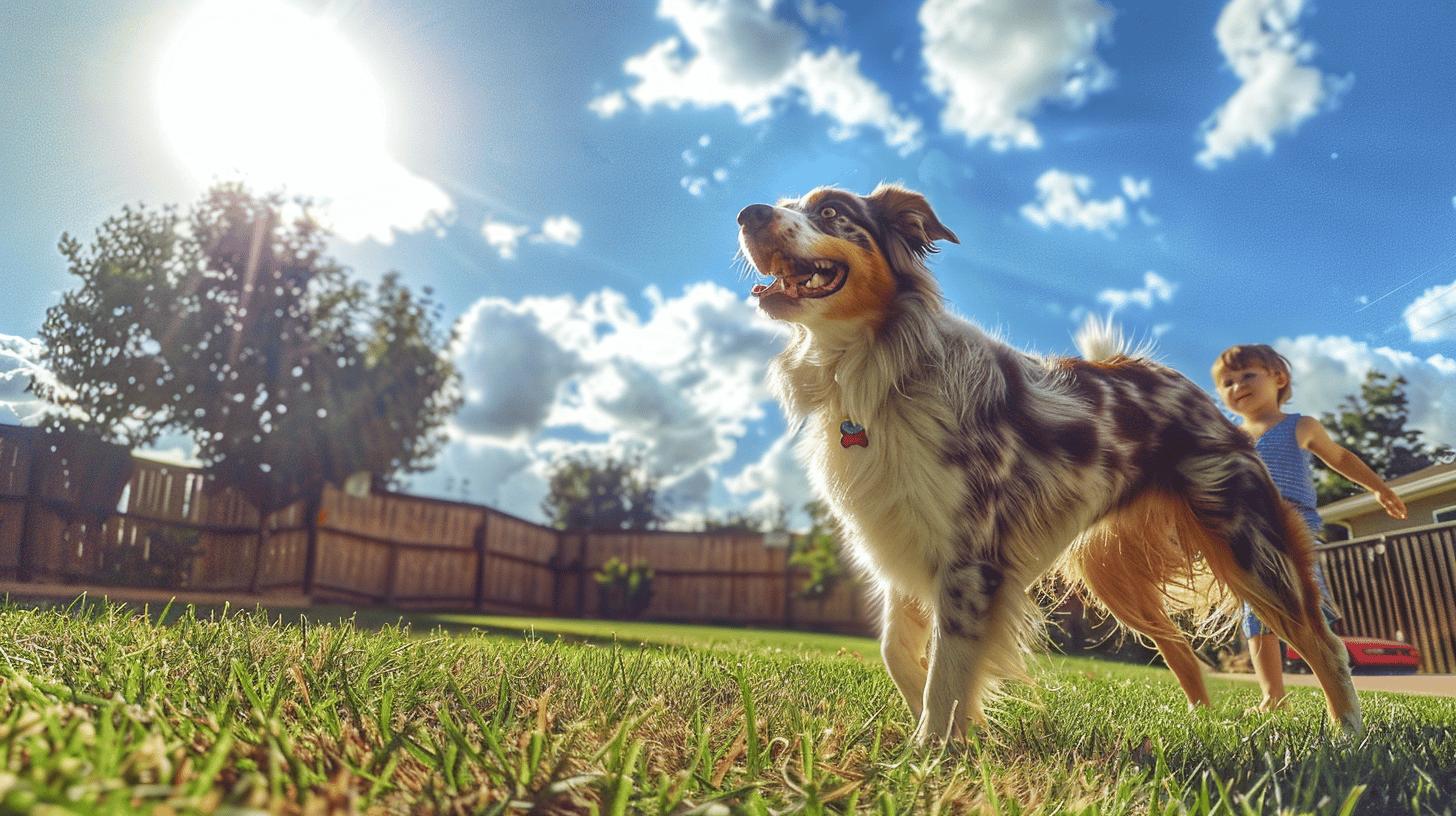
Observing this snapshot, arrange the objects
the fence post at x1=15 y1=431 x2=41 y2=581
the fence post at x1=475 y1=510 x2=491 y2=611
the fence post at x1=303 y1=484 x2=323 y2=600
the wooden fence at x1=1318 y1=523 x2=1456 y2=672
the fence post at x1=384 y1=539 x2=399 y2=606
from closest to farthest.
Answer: the fence post at x1=15 y1=431 x2=41 y2=581 → the wooden fence at x1=1318 y1=523 x2=1456 y2=672 → the fence post at x1=303 y1=484 x2=323 y2=600 → the fence post at x1=384 y1=539 x2=399 y2=606 → the fence post at x1=475 y1=510 x2=491 y2=611

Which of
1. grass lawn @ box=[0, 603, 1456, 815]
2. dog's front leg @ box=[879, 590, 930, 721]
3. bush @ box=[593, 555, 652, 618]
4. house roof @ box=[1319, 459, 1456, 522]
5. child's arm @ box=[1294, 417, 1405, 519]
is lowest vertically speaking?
bush @ box=[593, 555, 652, 618]

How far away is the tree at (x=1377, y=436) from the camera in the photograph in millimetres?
16688

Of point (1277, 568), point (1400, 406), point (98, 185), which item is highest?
point (1400, 406)

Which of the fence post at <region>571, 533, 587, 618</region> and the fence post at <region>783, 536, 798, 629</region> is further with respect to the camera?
the fence post at <region>571, 533, 587, 618</region>

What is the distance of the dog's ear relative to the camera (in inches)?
138

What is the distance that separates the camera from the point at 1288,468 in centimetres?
489

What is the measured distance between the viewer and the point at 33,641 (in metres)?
2.68

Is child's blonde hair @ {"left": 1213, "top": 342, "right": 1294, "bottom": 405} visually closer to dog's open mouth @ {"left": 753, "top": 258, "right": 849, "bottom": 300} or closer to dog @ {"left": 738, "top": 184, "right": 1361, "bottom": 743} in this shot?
dog @ {"left": 738, "top": 184, "right": 1361, "bottom": 743}

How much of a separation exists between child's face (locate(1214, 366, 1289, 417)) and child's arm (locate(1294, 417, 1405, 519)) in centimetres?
21

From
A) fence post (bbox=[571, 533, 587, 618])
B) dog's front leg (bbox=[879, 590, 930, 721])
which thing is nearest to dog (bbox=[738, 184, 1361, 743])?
dog's front leg (bbox=[879, 590, 930, 721])

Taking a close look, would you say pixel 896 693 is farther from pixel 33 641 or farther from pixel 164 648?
pixel 33 641

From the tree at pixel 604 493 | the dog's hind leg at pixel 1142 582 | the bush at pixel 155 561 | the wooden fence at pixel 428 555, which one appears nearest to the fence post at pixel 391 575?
the wooden fence at pixel 428 555

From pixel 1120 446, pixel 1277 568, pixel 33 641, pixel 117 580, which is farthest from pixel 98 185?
pixel 117 580

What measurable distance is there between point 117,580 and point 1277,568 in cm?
899
